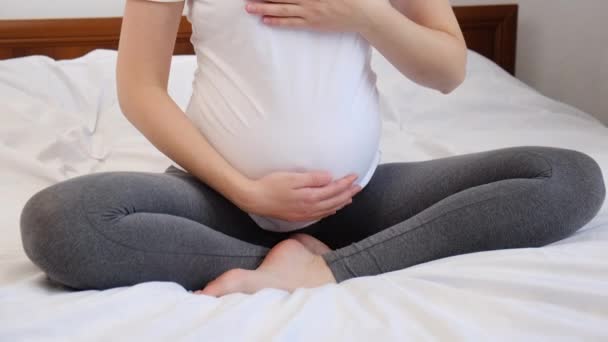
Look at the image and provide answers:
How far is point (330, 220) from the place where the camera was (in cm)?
105

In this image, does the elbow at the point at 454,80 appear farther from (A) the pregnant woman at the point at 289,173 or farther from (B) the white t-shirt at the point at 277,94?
→ (B) the white t-shirt at the point at 277,94

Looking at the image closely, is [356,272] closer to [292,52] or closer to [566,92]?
[292,52]

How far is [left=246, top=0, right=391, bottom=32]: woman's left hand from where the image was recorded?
939mm

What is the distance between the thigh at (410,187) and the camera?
3.24ft

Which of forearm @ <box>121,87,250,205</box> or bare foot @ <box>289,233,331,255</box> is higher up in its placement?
forearm @ <box>121,87,250,205</box>

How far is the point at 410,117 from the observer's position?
176 cm

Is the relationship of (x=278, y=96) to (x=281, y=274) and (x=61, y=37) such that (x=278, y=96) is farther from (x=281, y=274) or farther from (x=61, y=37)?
(x=61, y=37)

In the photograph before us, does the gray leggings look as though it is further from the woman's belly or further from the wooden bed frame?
the wooden bed frame

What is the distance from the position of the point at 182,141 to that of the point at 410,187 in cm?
31

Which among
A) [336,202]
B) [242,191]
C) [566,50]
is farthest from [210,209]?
[566,50]

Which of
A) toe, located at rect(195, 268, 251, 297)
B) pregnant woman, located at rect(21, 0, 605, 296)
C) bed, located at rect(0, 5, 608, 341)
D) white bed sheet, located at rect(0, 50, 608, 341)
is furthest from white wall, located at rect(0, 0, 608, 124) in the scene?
toe, located at rect(195, 268, 251, 297)

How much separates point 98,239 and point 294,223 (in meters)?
0.28

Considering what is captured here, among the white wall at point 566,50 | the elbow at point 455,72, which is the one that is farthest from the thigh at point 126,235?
the white wall at point 566,50

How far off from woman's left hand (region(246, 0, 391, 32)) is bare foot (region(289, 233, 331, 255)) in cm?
27
